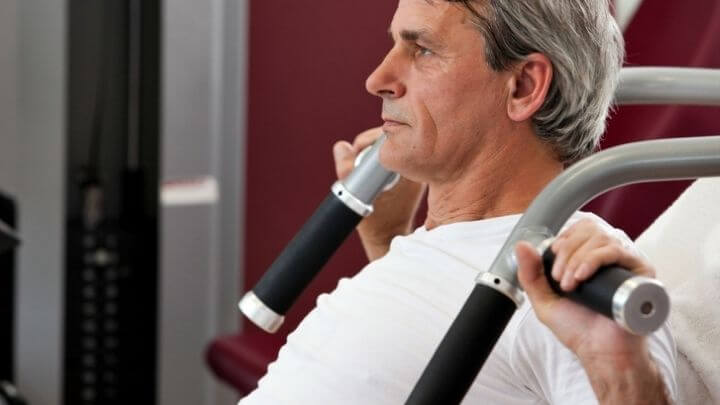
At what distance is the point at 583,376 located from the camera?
1.00m

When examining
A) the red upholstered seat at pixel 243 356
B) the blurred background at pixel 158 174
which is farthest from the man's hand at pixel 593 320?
the blurred background at pixel 158 174

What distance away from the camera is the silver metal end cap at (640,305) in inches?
29.8

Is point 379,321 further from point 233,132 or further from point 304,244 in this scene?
point 233,132

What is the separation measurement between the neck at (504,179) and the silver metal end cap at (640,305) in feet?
Answer: 1.51

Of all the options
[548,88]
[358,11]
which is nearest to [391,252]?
[548,88]

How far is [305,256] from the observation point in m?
1.22

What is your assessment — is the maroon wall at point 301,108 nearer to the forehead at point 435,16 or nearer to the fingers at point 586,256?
the forehead at point 435,16

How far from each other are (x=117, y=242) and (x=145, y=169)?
7.2 inches

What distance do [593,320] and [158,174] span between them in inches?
83.2

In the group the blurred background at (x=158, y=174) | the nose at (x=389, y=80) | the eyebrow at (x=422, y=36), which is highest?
the eyebrow at (x=422, y=36)

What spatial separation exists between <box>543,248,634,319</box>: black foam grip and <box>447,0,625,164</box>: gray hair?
0.41 meters

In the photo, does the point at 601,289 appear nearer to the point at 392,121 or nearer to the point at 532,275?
the point at 532,275

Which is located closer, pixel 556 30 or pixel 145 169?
pixel 556 30

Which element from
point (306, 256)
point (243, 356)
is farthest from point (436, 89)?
point (243, 356)
